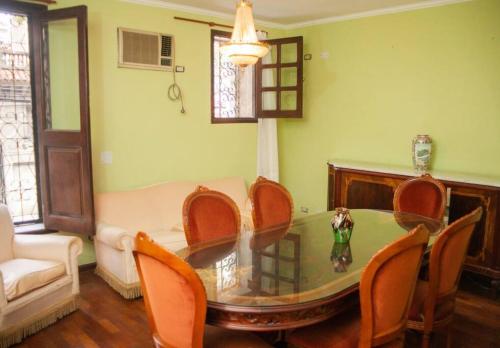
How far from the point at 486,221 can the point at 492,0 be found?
189 cm

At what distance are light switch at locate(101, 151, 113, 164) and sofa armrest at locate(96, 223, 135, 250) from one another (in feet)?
2.24

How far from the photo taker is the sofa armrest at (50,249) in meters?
3.18

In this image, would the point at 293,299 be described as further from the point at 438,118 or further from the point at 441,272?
the point at 438,118

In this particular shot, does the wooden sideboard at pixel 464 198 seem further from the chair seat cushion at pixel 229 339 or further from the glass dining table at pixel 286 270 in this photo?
the chair seat cushion at pixel 229 339

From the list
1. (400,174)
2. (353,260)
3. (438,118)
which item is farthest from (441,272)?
(438,118)

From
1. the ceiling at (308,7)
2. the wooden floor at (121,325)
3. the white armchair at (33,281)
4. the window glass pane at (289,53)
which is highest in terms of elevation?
the ceiling at (308,7)

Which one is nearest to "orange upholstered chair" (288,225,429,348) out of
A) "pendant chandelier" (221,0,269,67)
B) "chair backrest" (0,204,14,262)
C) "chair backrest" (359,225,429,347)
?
"chair backrest" (359,225,429,347)

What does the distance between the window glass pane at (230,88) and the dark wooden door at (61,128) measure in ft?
5.21

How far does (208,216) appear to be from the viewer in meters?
2.85

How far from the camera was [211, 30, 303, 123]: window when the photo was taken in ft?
16.0

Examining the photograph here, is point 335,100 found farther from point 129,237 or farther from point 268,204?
point 129,237

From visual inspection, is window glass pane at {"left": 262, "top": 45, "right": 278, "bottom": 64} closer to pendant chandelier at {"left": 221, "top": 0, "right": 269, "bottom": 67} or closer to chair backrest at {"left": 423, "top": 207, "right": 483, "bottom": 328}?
pendant chandelier at {"left": 221, "top": 0, "right": 269, "bottom": 67}

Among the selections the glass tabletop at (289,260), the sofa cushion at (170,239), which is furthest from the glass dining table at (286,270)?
the sofa cushion at (170,239)

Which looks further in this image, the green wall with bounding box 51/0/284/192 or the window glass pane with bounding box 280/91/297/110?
the window glass pane with bounding box 280/91/297/110
